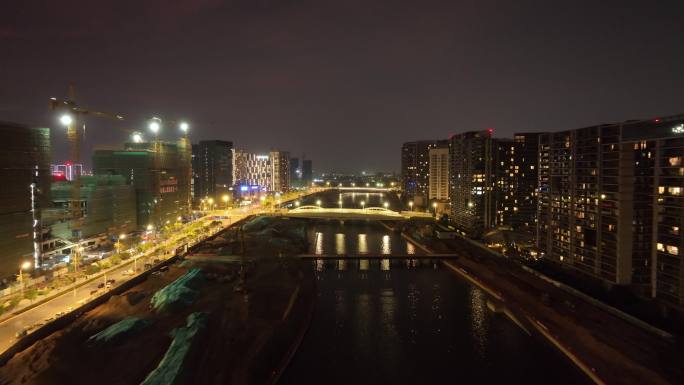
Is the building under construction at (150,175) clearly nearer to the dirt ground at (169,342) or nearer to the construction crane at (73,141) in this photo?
the construction crane at (73,141)

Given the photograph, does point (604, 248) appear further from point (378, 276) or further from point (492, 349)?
point (378, 276)

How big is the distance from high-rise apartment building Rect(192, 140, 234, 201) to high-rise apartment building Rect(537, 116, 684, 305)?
5199 centimetres

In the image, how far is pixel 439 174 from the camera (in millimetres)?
57156

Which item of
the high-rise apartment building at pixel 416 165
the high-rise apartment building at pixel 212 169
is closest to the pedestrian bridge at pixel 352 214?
the high-rise apartment building at pixel 212 169

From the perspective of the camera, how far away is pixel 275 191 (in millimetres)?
86500

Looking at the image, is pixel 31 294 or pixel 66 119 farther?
pixel 66 119

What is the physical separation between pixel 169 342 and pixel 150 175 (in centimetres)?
2437

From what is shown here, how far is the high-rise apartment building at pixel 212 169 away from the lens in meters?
62.4

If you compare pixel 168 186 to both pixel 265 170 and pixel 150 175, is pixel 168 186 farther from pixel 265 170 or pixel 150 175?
pixel 265 170

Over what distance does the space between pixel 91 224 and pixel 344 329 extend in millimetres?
20402

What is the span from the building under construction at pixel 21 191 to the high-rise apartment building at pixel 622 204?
26038mm

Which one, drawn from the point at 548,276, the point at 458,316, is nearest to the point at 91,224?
the point at 458,316

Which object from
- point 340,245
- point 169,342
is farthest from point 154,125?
point 169,342

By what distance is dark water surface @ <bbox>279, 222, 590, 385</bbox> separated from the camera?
1241cm
